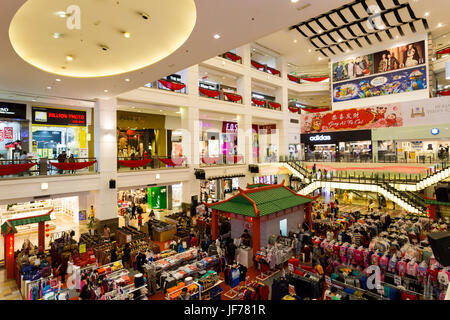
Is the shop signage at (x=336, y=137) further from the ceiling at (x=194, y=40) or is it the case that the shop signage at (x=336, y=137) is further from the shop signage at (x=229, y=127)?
the ceiling at (x=194, y=40)

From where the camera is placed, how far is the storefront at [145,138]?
19047mm

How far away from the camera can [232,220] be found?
36.7ft

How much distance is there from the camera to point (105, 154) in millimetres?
13547

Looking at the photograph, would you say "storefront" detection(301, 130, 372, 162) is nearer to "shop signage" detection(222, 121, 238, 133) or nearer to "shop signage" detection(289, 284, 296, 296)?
"shop signage" detection(222, 121, 238, 133)

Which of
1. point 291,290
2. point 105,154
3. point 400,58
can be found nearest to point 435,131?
point 400,58

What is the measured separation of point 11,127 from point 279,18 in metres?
14.4

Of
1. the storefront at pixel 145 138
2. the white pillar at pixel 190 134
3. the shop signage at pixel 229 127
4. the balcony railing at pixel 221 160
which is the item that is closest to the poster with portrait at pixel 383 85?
the shop signage at pixel 229 127

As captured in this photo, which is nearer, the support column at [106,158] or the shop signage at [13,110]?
the shop signage at [13,110]

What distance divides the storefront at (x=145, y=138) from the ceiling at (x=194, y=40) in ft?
25.6

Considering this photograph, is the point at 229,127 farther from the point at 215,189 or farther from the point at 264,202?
the point at 264,202

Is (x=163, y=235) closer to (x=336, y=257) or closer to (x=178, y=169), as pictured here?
(x=178, y=169)

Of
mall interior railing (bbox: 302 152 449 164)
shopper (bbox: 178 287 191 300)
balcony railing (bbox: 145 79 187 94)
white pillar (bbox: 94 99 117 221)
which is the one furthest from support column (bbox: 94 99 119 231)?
mall interior railing (bbox: 302 152 449 164)
